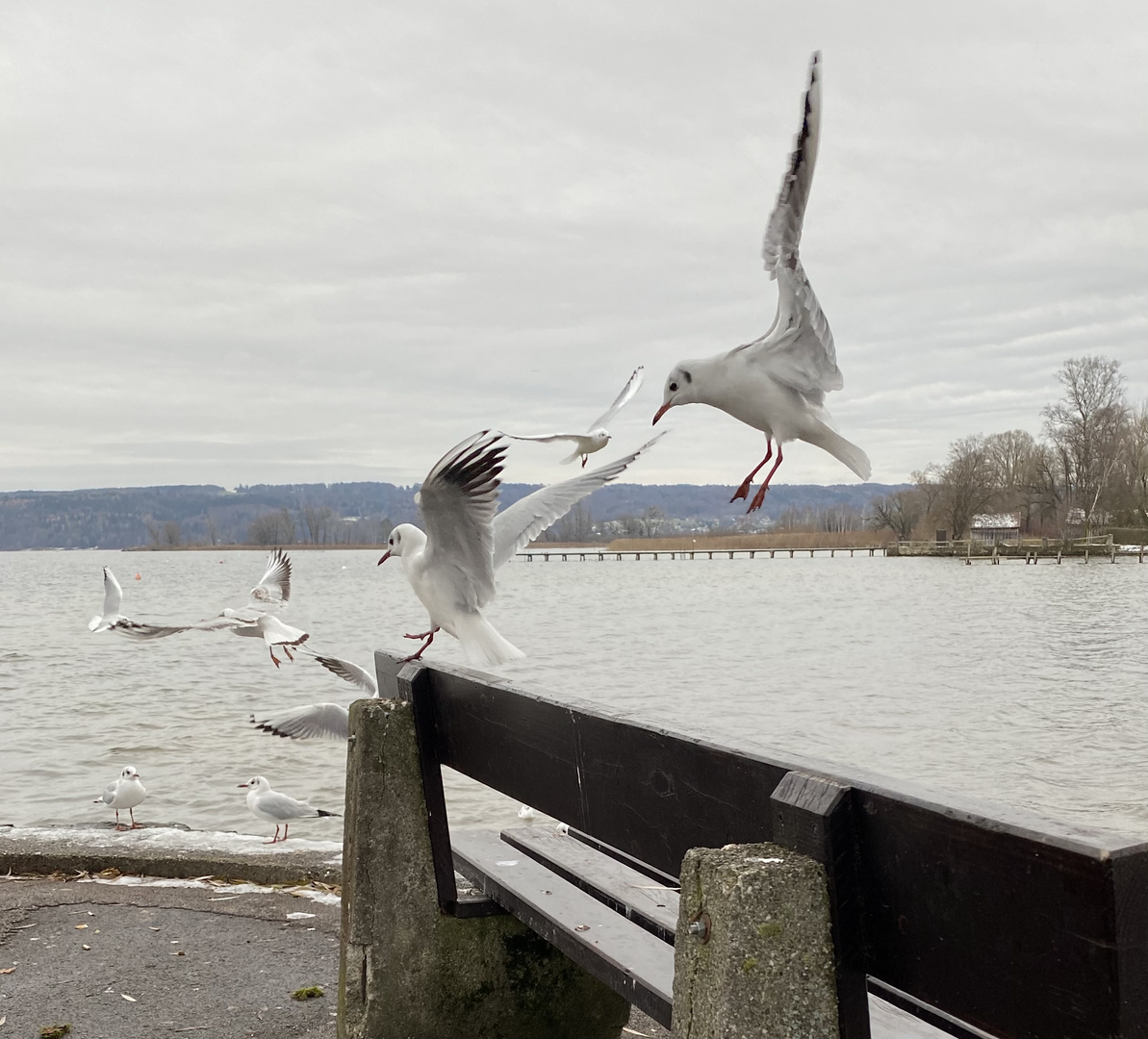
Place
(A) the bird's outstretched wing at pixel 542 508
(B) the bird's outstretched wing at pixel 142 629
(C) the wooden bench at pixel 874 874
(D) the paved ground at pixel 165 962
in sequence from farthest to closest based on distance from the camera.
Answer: (B) the bird's outstretched wing at pixel 142 629, (A) the bird's outstretched wing at pixel 542 508, (D) the paved ground at pixel 165 962, (C) the wooden bench at pixel 874 874

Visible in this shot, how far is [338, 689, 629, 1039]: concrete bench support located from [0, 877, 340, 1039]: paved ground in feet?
2.44

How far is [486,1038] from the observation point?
3211 millimetres

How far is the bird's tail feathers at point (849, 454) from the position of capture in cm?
242

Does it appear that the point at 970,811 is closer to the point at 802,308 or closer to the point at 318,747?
the point at 802,308

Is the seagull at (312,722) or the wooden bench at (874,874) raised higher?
the wooden bench at (874,874)

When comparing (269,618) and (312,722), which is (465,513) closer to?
(312,722)

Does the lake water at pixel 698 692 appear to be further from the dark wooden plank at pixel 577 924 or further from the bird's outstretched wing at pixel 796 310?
the bird's outstretched wing at pixel 796 310

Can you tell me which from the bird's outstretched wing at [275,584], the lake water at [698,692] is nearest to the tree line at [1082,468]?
the lake water at [698,692]

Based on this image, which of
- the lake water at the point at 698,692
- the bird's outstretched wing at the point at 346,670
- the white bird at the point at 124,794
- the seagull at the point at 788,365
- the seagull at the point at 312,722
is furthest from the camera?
the lake water at the point at 698,692

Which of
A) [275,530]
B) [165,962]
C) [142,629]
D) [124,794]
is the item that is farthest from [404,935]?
[275,530]

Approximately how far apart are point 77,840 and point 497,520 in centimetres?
281

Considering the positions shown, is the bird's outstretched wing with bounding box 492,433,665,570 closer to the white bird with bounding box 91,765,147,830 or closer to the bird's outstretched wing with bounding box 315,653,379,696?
the bird's outstretched wing with bounding box 315,653,379,696

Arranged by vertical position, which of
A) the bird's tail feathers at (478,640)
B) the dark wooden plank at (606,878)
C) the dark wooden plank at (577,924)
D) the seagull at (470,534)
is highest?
the seagull at (470,534)

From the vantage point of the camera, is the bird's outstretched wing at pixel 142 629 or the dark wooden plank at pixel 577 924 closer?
the dark wooden plank at pixel 577 924
